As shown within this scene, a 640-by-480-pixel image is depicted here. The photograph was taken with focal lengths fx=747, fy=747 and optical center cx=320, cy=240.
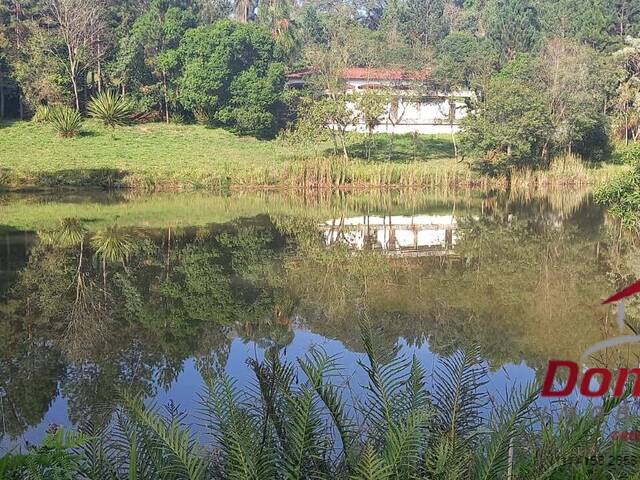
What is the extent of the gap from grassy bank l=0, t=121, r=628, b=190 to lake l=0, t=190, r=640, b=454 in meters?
5.68

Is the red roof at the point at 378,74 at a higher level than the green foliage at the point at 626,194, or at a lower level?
higher

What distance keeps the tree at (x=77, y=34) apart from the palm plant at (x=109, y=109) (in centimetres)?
82

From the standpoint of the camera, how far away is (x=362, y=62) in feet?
127

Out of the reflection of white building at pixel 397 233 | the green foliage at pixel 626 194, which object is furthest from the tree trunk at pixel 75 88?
the green foliage at pixel 626 194

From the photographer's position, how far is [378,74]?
3484 cm

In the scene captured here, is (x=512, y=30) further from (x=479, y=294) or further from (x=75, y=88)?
(x=479, y=294)

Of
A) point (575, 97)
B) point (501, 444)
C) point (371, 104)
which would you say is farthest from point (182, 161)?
point (501, 444)

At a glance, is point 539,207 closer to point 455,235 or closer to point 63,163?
point 455,235

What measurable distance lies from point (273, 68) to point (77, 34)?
8.15m

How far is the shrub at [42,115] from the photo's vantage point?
2973 centimetres

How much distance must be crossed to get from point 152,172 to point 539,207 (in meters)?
11.8

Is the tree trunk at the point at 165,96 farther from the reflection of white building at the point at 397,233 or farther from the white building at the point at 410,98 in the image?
the reflection of white building at the point at 397,233

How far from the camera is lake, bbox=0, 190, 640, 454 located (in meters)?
6.02

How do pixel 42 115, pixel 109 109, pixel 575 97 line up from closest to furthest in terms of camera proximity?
pixel 575 97 → pixel 42 115 → pixel 109 109
